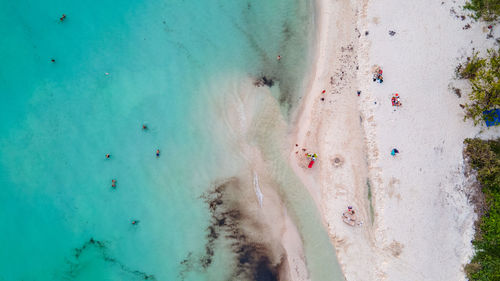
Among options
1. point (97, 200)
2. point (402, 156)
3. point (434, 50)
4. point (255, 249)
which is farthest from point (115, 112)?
point (434, 50)

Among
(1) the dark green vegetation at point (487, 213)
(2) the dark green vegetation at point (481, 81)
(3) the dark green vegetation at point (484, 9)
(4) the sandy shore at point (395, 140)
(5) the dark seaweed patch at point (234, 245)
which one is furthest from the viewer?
(5) the dark seaweed patch at point (234, 245)

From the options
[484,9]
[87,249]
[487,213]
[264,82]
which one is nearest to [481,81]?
[484,9]

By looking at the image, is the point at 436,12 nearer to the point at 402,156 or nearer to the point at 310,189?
the point at 402,156

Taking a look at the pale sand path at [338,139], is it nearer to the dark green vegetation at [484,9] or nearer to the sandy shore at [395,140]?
the sandy shore at [395,140]

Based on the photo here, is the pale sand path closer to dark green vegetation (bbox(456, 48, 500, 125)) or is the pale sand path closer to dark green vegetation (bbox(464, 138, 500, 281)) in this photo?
dark green vegetation (bbox(464, 138, 500, 281))

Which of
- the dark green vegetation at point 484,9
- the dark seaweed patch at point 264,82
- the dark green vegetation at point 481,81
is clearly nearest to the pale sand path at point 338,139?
the dark seaweed patch at point 264,82

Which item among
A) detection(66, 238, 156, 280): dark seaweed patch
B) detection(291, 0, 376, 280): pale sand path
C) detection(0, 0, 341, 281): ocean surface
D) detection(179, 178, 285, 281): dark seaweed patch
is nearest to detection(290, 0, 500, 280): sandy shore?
detection(291, 0, 376, 280): pale sand path

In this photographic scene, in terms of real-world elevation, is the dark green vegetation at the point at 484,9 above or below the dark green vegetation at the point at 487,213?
above
